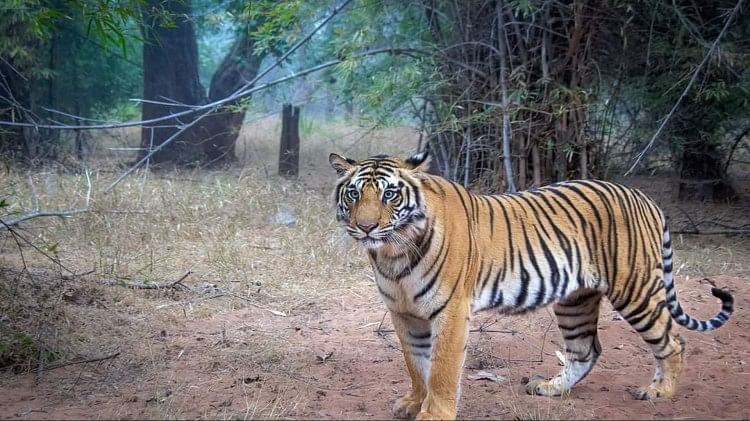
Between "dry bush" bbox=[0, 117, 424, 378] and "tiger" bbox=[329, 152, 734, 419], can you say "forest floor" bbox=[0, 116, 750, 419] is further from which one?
"tiger" bbox=[329, 152, 734, 419]

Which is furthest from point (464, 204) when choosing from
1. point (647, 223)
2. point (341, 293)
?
point (341, 293)

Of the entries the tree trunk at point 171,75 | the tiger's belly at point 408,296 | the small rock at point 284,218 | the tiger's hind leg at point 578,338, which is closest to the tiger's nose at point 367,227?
the tiger's belly at point 408,296

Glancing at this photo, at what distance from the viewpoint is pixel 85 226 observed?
7.72m

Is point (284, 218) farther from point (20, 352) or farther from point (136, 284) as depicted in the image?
point (20, 352)

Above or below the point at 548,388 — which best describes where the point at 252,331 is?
below

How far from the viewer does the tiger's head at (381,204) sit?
148 inches

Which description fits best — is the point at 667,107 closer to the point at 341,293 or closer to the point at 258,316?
the point at 341,293

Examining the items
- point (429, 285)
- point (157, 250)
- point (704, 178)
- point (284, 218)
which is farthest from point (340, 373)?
point (704, 178)

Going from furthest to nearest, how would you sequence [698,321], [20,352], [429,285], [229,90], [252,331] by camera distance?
[229,90] < [252,331] < [20,352] < [698,321] < [429,285]

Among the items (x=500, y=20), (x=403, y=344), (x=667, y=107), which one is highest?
(x=500, y=20)

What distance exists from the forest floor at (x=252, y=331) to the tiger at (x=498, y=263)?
1.19ft

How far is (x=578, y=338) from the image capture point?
4723 millimetres

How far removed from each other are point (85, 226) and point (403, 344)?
4758 mm

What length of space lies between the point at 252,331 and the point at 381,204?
2340mm
